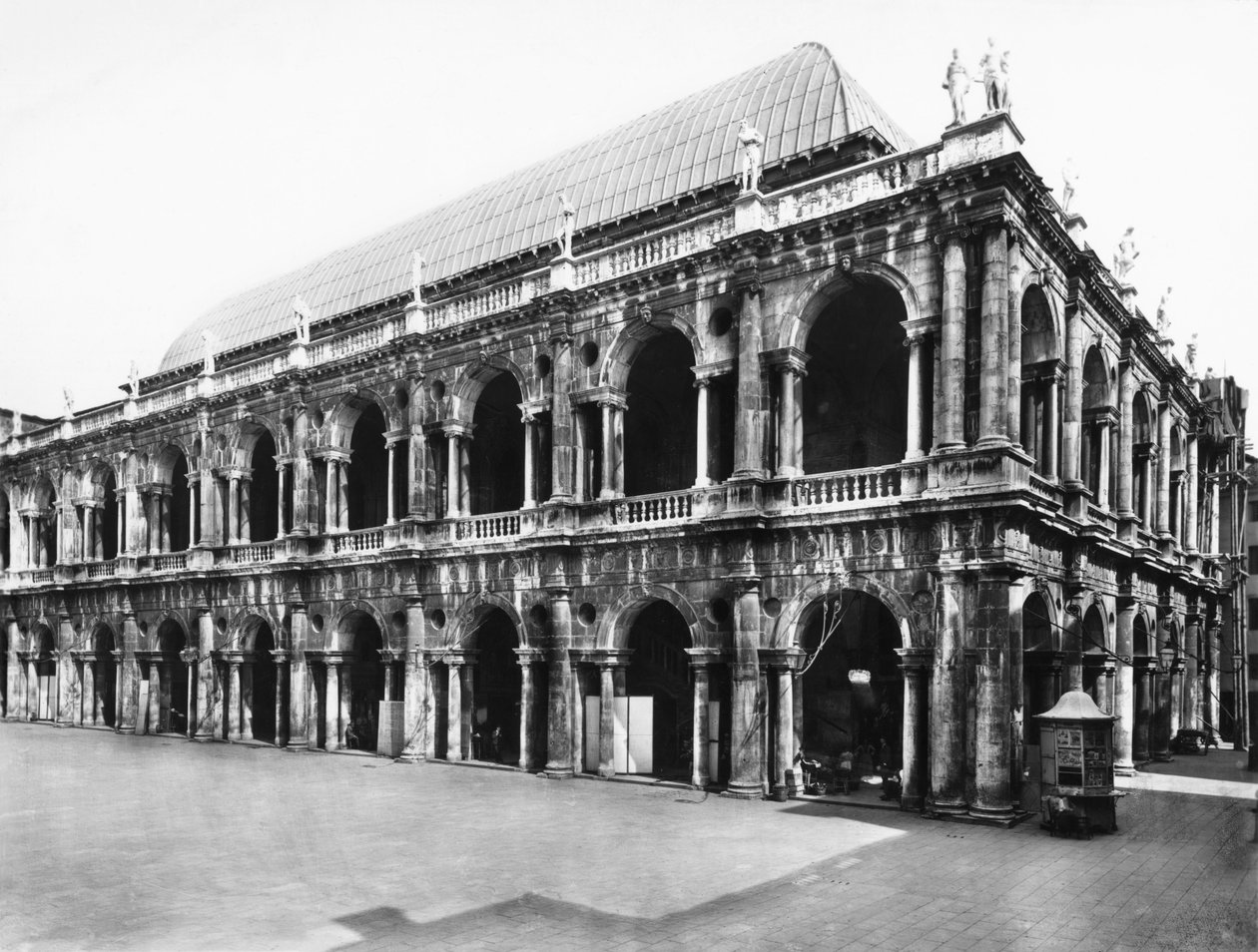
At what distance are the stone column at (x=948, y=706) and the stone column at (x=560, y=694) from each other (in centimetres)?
897

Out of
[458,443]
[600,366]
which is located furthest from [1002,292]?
[458,443]

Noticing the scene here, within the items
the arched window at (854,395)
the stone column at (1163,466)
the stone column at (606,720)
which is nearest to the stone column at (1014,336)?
the arched window at (854,395)

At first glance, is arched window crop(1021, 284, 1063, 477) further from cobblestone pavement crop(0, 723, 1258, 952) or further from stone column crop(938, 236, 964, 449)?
cobblestone pavement crop(0, 723, 1258, 952)

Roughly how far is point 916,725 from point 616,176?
19625mm

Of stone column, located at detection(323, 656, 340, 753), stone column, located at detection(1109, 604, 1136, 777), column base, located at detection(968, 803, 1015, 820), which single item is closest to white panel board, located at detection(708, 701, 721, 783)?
column base, located at detection(968, 803, 1015, 820)

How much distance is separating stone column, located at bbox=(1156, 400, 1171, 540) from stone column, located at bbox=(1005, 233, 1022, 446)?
1426cm

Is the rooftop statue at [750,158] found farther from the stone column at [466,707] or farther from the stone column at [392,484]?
the stone column at [466,707]

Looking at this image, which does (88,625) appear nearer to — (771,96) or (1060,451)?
(771,96)

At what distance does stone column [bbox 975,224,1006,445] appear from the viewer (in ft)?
61.9

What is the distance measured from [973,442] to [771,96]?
14.5 m

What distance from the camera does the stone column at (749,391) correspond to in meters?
21.9

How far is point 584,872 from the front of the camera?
14.2 m

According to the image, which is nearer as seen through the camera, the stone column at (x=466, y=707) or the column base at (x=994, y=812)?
the column base at (x=994, y=812)

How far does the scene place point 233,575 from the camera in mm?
33906
